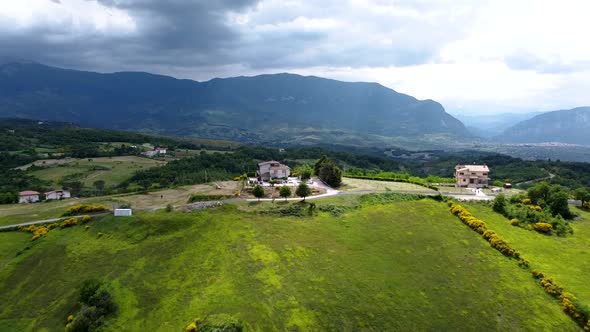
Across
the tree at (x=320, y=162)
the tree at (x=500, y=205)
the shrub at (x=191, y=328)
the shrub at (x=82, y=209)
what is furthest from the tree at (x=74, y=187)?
the tree at (x=500, y=205)

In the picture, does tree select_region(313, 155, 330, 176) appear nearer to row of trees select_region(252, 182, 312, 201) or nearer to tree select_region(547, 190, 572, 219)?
row of trees select_region(252, 182, 312, 201)

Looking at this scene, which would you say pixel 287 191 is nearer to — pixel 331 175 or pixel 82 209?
pixel 331 175

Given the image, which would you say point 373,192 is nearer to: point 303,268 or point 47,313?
point 303,268

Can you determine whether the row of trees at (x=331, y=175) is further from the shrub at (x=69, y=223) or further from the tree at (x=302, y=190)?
the shrub at (x=69, y=223)

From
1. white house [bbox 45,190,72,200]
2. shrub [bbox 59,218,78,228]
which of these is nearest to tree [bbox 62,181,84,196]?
white house [bbox 45,190,72,200]

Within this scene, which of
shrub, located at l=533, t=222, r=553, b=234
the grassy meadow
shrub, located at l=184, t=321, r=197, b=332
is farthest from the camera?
the grassy meadow

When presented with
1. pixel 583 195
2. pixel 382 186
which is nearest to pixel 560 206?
pixel 583 195

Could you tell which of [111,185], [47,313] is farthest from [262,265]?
[111,185]

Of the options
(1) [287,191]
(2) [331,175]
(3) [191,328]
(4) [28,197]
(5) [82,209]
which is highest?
(2) [331,175]
